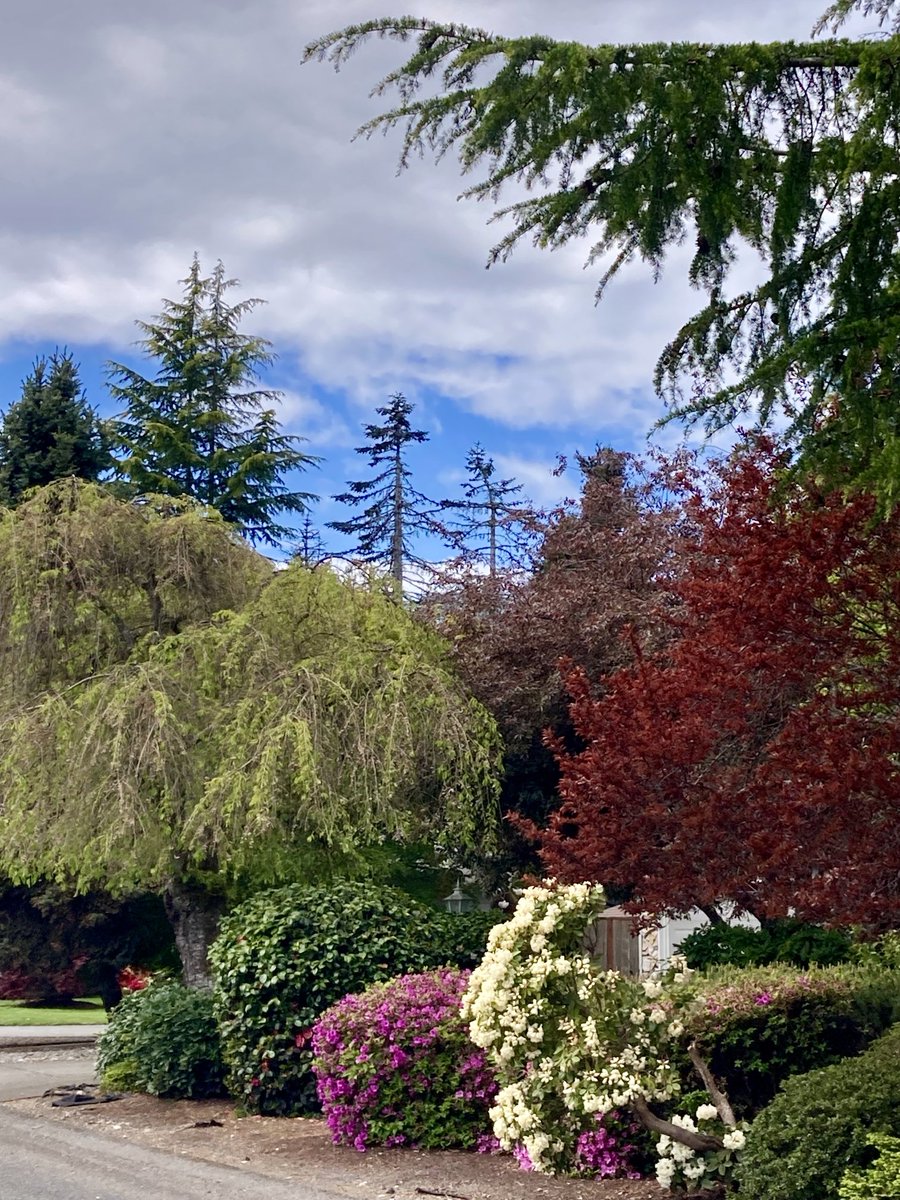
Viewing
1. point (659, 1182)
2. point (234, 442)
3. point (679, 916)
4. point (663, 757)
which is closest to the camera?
point (659, 1182)

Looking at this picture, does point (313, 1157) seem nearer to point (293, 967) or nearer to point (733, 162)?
point (293, 967)

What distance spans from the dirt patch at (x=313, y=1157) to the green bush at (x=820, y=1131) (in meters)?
1.23

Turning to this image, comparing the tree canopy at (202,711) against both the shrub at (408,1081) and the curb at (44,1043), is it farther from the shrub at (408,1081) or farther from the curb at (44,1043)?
the curb at (44,1043)

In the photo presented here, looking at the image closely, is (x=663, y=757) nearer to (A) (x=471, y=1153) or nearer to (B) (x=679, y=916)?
(B) (x=679, y=916)

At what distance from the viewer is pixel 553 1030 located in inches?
245

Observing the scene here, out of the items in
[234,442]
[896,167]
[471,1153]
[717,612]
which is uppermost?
[234,442]

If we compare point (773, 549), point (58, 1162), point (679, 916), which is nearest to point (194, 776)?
point (58, 1162)

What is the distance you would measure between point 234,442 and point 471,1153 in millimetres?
21940

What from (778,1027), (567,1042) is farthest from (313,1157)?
(778,1027)

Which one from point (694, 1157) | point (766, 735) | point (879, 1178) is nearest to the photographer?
point (879, 1178)

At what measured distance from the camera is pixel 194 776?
11.1 m

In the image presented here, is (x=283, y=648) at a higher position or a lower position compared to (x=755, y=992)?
higher

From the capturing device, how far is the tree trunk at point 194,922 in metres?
12.5

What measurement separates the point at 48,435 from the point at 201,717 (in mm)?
12682
